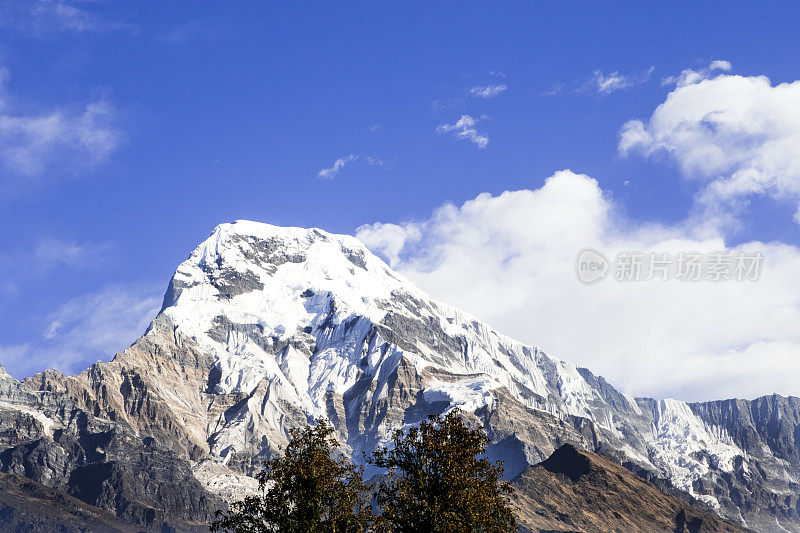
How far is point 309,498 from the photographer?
55.0m

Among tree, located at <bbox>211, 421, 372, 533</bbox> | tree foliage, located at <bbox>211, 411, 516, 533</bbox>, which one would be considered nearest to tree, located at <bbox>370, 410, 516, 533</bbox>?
tree foliage, located at <bbox>211, 411, 516, 533</bbox>

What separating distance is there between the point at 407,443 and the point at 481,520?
6.88 m

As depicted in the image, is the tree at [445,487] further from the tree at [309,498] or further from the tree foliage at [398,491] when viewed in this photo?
the tree at [309,498]

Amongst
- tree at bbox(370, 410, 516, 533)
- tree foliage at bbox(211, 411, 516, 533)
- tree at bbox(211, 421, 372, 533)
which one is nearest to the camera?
tree at bbox(370, 410, 516, 533)

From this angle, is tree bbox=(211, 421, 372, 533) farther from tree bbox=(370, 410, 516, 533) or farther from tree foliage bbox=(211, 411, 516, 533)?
tree bbox=(370, 410, 516, 533)

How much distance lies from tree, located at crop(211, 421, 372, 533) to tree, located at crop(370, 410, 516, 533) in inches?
86.5

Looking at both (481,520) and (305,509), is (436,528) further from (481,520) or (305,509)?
(305,509)

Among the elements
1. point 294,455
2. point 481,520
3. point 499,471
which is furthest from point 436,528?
point 294,455

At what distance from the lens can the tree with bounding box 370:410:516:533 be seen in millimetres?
52781

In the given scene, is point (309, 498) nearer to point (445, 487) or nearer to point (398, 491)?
point (398, 491)

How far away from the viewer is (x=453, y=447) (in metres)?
55.1

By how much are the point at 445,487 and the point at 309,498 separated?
889cm

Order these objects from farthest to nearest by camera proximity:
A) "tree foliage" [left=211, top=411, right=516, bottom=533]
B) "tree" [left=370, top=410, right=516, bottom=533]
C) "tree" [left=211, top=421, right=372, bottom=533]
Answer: "tree" [left=211, top=421, right=372, bottom=533] → "tree foliage" [left=211, top=411, right=516, bottom=533] → "tree" [left=370, top=410, right=516, bottom=533]

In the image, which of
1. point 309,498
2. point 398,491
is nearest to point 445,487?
point 398,491
